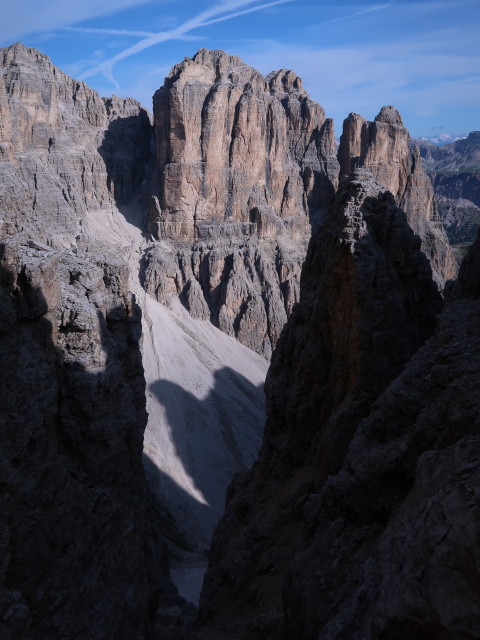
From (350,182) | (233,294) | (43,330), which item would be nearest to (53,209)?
(233,294)

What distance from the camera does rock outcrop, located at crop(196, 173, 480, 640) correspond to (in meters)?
6.61

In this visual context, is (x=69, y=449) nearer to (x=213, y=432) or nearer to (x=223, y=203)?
(x=213, y=432)

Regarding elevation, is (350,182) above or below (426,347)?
above

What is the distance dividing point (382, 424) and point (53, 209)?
54839 mm

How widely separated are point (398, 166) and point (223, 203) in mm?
25197

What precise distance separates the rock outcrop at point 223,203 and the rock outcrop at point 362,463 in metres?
39.3

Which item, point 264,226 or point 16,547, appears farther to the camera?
point 264,226

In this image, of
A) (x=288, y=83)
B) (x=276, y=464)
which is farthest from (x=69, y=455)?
(x=288, y=83)

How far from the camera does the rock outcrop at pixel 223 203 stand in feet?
205

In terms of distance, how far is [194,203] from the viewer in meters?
65.5

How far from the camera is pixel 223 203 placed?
6669 centimetres

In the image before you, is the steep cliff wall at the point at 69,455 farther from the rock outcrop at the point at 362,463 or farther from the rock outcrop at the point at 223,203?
the rock outcrop at the point at 223,203

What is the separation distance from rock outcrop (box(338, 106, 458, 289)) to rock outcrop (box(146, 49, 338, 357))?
32.3ft

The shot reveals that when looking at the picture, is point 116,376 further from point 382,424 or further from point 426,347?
point 426,347
